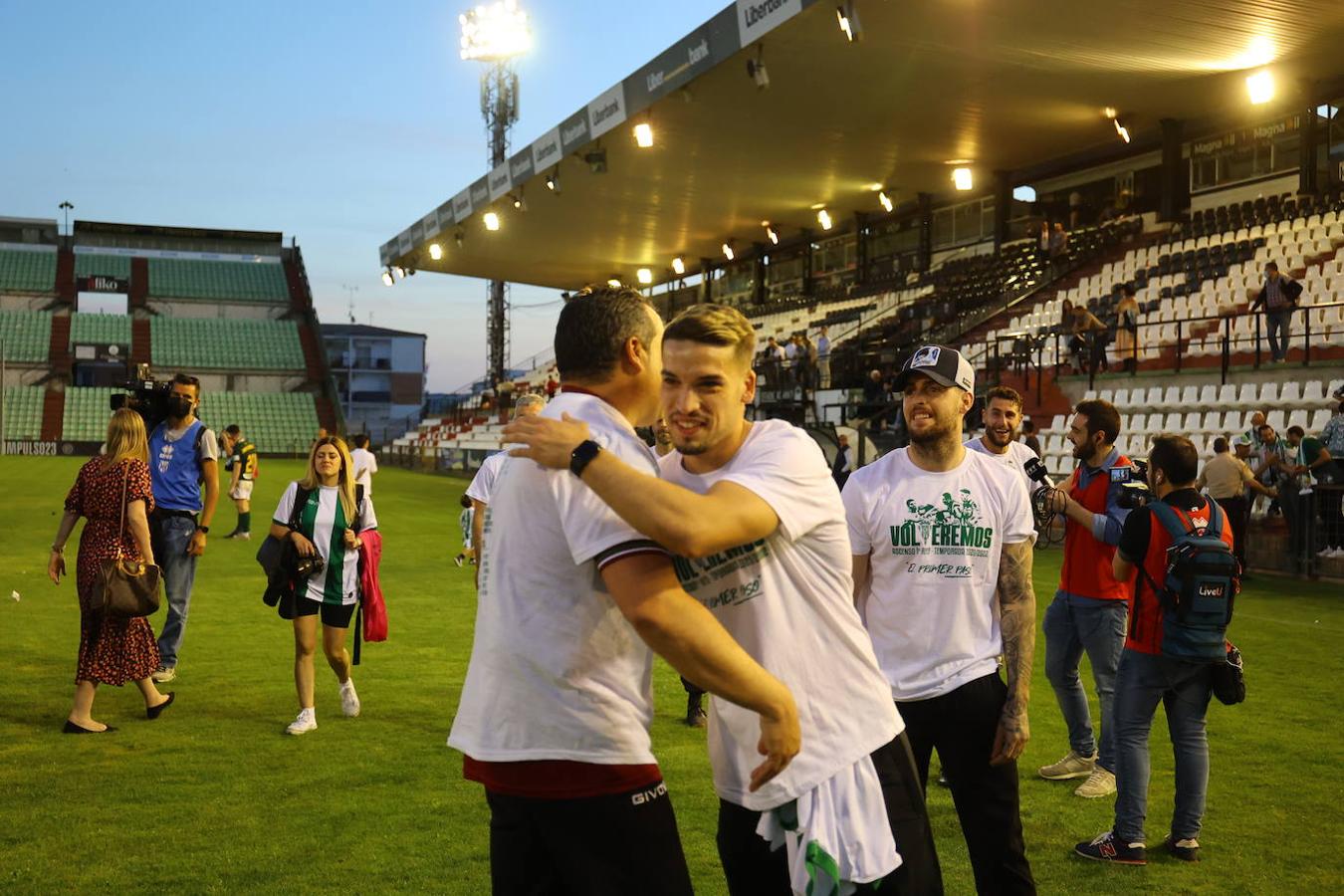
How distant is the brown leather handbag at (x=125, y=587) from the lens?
6.98 m

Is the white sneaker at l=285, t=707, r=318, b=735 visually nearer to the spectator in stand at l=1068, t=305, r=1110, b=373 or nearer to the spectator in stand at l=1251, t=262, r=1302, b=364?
the spectator in stand at l=1251, t=262, r=1302, b=364

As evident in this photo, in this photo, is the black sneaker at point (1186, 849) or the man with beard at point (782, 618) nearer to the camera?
the man with beard at point (782, 618)

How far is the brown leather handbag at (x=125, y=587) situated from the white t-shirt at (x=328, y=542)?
0.79 m

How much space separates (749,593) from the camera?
258cm

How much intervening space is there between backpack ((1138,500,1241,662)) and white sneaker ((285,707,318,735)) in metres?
4.80

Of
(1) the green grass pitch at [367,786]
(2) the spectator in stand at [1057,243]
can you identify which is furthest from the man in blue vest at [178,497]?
(2) the spectator in stand at [1057,243]

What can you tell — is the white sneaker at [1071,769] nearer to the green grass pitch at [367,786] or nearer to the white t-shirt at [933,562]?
the green grass pitch at [367,786]

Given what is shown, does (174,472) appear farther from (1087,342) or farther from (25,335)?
(25,335)

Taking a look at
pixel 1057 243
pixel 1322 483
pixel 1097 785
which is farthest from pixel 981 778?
pixel 1057 243

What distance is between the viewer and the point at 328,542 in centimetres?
728

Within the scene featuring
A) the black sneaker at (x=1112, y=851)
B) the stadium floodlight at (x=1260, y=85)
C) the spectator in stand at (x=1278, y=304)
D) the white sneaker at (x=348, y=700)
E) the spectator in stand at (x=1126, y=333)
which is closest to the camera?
the black sneaker at (x=1112, y=851)

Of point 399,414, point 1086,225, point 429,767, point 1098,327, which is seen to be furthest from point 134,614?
point 399,414

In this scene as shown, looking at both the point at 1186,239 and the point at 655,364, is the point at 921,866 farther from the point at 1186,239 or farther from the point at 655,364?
the point at 1186,239

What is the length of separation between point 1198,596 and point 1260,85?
22.4 meters
